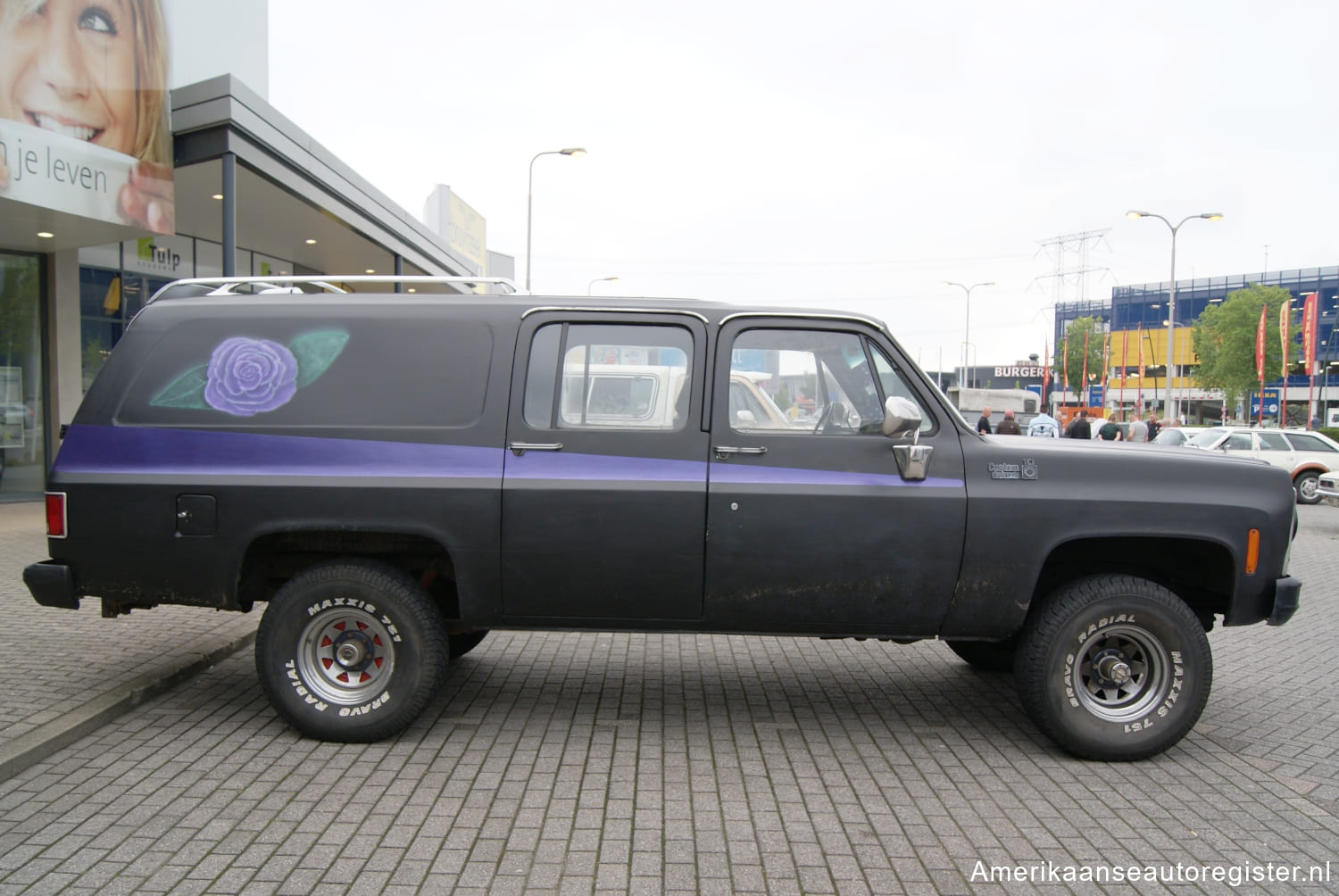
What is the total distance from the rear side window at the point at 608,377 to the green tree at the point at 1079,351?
3353 inches

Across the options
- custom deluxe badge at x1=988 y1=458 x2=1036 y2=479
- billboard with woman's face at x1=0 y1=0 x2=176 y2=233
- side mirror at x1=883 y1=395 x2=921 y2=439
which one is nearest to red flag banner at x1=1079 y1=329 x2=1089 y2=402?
billboard with woman's face at x1=0 y1=0 x2=176 y2=233

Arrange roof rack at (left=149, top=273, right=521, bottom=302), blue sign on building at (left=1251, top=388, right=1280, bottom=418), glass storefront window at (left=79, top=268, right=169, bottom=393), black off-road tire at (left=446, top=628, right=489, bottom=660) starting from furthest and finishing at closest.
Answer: blue sign on building at (left=1251, top=388, right=1280, bottom=418) < glass storefront window at (left=79, top=268, right=169, bottom=393) < black off-road tire at (left=446, top=628, right=489, bottom=660) < roof rack at (left=149, top=273, right=521, bottom=302)

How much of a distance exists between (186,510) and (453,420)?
1.34m

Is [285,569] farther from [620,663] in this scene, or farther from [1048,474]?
[1048,474]

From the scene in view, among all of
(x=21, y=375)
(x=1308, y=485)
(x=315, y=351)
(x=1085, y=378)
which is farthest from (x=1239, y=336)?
(x=315, y=351)

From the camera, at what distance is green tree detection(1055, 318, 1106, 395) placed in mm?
82312

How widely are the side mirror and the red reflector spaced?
395 cm

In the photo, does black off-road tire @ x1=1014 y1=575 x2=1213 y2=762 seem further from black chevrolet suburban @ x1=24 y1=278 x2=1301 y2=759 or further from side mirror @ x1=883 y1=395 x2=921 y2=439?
side mirror @ x1=883 y1=395 x2=921 y2=439

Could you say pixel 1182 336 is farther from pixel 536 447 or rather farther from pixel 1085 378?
pixel 536 447

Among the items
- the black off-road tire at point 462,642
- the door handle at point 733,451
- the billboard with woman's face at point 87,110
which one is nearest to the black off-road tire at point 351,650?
the black off-road tire at point 462,642

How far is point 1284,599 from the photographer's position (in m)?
4.29

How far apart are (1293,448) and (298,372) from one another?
20.6m

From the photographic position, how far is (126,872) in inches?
123

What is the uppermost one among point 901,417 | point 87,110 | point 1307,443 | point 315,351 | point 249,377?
point 87,110
